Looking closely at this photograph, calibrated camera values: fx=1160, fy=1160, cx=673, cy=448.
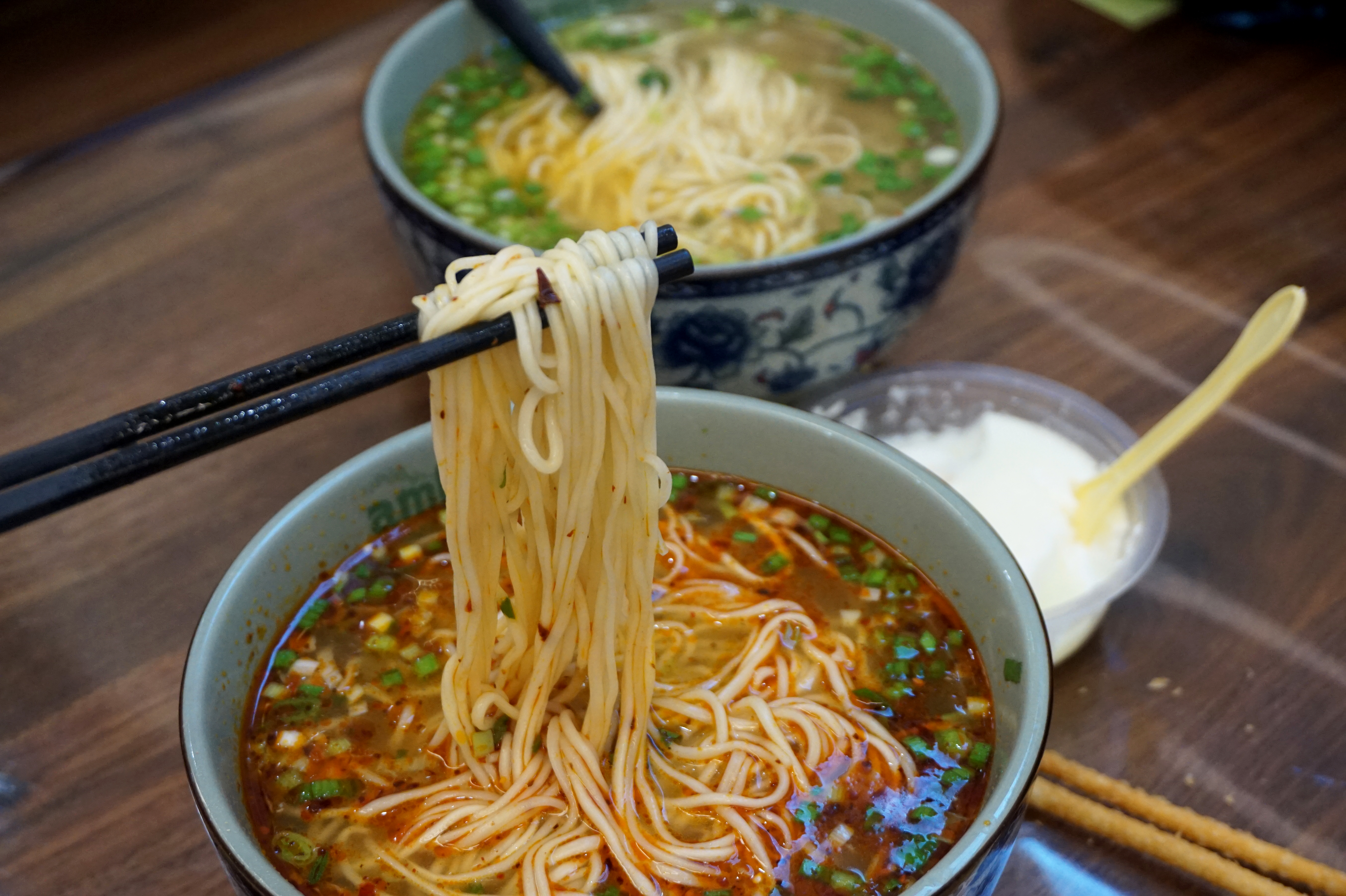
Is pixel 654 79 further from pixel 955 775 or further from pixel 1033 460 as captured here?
pixel 955 775

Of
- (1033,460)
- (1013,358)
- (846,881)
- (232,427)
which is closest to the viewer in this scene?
(232,427)

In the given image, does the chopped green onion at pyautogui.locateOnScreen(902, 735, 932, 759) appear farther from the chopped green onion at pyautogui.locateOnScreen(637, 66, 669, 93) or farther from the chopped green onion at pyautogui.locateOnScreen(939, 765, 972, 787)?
the chopped green onion at pyautogui.locateOnScreen(637, 66, 669, 93)

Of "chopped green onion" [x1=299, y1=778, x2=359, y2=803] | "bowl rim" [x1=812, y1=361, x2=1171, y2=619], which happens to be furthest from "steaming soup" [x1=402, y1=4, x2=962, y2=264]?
"chopped green onion" [x1=299, y1=778, x2=359, y2=803]

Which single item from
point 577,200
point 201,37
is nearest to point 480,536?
point 577,200

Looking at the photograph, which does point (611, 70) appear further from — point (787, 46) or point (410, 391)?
point (410, 391)

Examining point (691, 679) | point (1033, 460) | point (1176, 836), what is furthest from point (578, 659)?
point (1033, 460)

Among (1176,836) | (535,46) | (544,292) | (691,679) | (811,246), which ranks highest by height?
(544,292)

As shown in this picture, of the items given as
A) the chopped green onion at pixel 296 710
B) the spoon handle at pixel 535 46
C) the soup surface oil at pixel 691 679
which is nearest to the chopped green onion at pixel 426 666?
the soup surface oil at pixel 691 679
